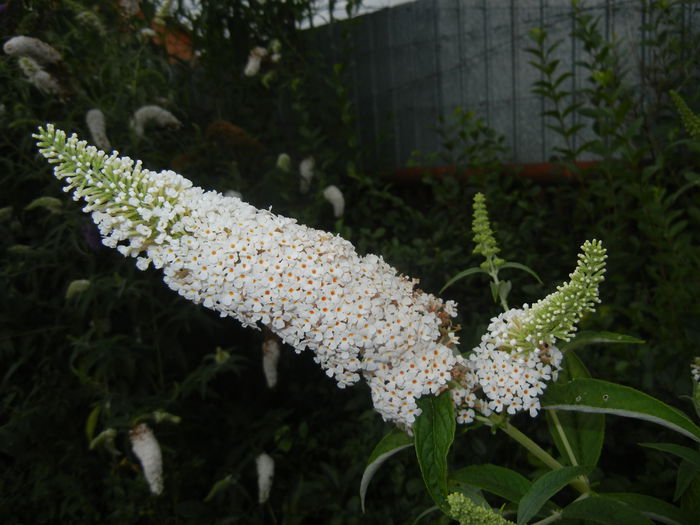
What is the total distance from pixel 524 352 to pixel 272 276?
0.45 meters

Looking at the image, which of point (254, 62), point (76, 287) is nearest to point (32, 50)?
point (76, 287)

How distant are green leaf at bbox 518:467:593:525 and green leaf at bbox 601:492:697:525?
0.20 m

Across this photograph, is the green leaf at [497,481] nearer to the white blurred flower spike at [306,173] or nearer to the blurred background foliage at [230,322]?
the blurred background foliage at [230,322]

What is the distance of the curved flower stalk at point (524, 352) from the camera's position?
962 mm

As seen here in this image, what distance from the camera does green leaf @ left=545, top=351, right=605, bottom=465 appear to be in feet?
3.80

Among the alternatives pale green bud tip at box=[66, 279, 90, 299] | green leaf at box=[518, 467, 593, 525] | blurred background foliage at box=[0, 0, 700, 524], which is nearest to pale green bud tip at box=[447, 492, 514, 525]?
green leaf at box=[518, 467, 593, 525]

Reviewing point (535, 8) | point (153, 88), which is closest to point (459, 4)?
point (535, 8)

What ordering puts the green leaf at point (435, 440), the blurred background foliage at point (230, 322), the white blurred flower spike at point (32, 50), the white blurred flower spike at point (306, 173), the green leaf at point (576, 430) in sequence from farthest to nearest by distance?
the white blurred flower spike at point (306, 173) < the white blurred flower spike at point (32, 50) < the blurred background foliage at point (230, 322) < the green leaf at point (576, 430) < the green leaf at point (435, 440)

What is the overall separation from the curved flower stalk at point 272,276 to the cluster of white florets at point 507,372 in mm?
53

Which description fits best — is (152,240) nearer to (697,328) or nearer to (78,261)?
(697,328)

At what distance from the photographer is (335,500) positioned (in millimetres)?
1947

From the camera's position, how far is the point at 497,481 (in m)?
1.09

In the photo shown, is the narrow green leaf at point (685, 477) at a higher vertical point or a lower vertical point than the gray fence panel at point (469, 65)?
lower

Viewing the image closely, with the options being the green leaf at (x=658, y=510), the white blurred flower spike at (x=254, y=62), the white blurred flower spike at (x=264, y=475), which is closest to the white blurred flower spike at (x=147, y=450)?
the white blurred flower spike at (x=264, y=475)
